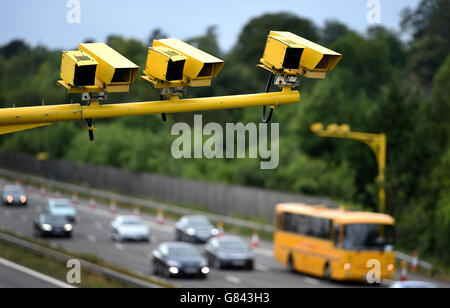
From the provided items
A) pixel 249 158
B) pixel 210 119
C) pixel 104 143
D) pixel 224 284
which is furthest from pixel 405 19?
pixel 224 284

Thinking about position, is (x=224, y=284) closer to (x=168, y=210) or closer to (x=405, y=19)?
(x=168, y=210)

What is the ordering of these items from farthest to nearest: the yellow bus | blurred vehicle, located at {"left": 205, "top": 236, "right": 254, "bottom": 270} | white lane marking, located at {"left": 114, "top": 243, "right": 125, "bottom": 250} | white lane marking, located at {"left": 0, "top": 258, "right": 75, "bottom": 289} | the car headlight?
the car headlight → white lane marking, located at {"left": 114, "top": 243, "right": 125, "bottom": 250} → blurred vehicle, located at {"left": 205, "top": 236, "right": 254, "bottom": 270} → the yellow bus → white lane marking, located at {"left": 0, "top": 258, "right": 75, "bottom": 289}

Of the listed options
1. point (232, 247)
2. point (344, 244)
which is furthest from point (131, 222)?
point (344, 244)

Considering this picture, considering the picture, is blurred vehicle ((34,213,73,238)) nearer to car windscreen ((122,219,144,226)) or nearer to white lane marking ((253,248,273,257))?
car windscreen ((122,219,144,226))

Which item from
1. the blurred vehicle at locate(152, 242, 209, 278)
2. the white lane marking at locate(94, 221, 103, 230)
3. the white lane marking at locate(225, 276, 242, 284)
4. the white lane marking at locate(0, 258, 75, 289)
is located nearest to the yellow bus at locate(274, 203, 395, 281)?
the white lane marking at locate(225, 276, 242, 284)

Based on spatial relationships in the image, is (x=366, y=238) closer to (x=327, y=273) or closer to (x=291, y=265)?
(x=327, y=273)
